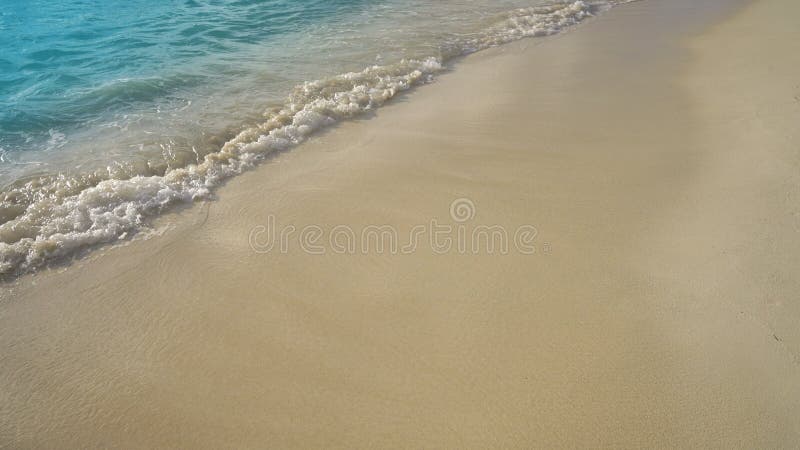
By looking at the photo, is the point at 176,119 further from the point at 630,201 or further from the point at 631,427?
the point at 631,427

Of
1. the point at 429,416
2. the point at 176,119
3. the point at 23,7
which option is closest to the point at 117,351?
the point at 429,416

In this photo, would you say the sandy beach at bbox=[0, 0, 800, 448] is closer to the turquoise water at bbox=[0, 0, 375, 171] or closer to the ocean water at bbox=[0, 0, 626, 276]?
the ocean water at bbox=[0, 0, 626, 276]

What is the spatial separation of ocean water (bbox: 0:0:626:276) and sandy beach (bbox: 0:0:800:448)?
400 mm

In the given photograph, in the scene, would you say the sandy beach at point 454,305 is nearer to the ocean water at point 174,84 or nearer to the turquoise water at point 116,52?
the ocean water at point 174,84

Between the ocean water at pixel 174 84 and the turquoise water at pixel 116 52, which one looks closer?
the ocean water at pixel 174 84

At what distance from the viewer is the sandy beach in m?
2.26

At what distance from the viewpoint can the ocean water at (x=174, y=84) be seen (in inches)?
151

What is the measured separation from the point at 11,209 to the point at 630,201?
4736 mm

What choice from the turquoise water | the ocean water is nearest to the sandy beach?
the ocean water

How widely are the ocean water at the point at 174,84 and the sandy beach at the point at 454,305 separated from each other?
400mm

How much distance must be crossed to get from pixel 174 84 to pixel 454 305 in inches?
199

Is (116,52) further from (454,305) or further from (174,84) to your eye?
(454,305)

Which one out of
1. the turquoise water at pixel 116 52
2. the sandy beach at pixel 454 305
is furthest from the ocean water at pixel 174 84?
the sandy beach at pixel 454 305

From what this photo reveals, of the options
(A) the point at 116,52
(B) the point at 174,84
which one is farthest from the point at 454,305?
(A) the point at 116,52
